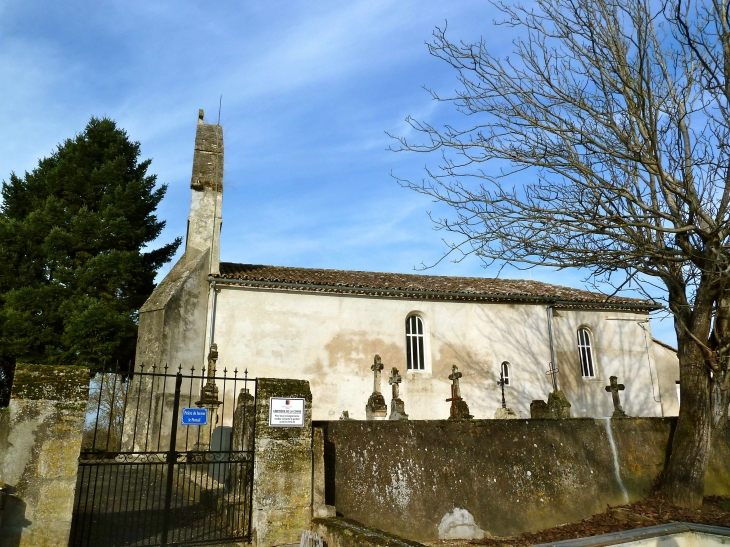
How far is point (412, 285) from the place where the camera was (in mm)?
18734

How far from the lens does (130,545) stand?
652 centimetres

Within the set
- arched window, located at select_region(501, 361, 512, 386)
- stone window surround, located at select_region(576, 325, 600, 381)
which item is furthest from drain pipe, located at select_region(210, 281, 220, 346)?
stone window surround, located at select_region(576, 325, 600, 381)

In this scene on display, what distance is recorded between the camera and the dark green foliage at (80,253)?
20203mm

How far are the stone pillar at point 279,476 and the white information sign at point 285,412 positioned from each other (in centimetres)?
5

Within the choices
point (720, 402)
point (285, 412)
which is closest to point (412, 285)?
point (720, 402)

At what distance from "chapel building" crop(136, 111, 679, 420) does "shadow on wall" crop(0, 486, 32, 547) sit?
9034mm

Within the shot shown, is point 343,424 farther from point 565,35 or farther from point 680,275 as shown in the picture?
point 565,35

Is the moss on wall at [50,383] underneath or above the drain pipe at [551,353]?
underneath

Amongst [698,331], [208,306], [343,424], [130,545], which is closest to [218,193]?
[208,306]

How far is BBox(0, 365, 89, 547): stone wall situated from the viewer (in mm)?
5680

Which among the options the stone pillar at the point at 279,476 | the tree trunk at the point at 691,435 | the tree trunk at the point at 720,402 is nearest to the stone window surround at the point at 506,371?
the tree trunk at the point at 691,435

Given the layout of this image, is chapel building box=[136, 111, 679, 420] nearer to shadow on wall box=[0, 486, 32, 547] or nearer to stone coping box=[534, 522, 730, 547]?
shadow on wall box=[0, 486, 32, 547]

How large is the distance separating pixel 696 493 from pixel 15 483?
34.4ft

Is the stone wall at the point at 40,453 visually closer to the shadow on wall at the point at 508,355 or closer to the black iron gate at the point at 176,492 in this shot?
the black iron gate at the point at 176,492
